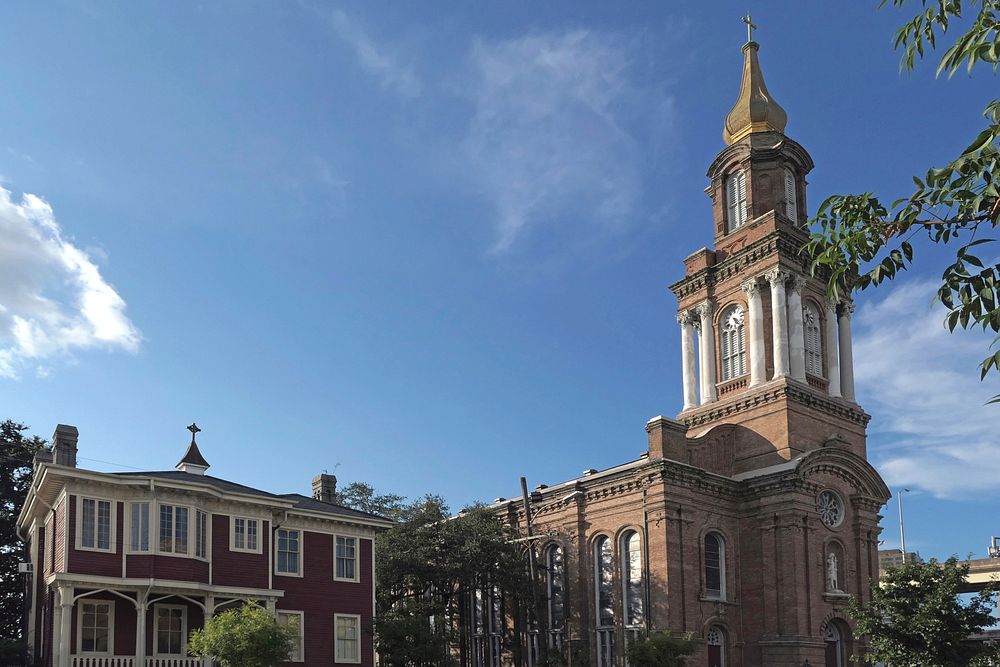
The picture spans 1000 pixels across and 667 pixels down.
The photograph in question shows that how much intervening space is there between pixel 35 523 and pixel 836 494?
33.6 metres

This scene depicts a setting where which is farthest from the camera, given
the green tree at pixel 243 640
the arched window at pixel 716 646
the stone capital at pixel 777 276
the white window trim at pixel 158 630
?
the stone capital at pixel 777 276

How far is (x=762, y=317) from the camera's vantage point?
47375 mm

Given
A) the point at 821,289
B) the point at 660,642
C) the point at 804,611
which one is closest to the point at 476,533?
the point at 660,642

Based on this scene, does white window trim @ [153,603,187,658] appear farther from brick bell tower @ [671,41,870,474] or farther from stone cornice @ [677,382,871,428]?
brick bell tower @ [671,41,870,474]

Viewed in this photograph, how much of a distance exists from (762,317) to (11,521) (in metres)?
37.5

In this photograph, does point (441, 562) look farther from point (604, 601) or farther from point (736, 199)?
point (736, 199)

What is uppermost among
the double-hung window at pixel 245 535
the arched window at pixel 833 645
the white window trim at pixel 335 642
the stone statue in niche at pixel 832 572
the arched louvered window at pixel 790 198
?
the arched louvered window at pixel 790 198

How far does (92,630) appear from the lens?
99.1 feet

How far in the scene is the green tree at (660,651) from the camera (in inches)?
1411

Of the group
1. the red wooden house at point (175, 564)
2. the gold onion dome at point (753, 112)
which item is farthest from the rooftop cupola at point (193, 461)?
the gold onion dome at point (753, 112)

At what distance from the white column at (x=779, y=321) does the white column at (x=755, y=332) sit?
0.57m

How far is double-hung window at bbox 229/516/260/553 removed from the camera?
33469 millimetres

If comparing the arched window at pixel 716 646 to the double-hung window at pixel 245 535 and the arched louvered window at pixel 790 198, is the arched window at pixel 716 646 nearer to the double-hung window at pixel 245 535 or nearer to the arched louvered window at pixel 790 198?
→ the double-hung window at pixel 245 535

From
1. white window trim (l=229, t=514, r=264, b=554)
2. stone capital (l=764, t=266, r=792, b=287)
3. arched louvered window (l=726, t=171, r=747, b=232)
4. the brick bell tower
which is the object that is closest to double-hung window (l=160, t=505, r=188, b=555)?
white window trim (l=229, t=514, r=264, b=554)
